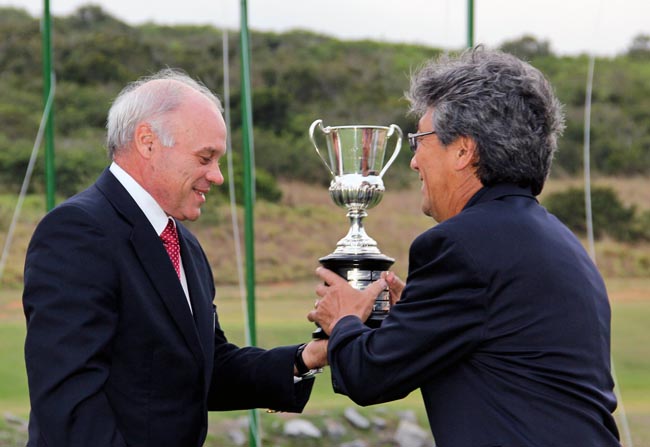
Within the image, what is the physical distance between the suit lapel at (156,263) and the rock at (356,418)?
379cm

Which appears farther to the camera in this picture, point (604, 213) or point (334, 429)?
point (604, 213)

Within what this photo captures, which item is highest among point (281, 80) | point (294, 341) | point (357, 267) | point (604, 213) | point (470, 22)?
point (470, 22)

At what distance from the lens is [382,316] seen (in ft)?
8.72

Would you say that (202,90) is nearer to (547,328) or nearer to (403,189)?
(547,328)

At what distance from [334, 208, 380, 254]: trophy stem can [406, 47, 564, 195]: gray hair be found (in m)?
0.56

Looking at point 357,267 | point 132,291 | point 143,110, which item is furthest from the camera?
point 357,267

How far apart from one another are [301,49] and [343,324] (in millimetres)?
6158

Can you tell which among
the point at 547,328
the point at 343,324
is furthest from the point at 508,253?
the point at 343,324

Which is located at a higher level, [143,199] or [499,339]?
[143,199]

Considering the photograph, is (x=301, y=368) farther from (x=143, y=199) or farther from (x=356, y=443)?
(x=356, y=443)

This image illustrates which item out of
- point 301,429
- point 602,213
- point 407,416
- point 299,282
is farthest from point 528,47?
point 301,429

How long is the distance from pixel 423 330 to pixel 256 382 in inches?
33.7

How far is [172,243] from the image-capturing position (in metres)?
2.66

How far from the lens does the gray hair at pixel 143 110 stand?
2.55 meters
